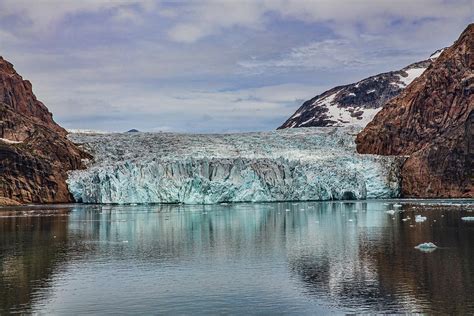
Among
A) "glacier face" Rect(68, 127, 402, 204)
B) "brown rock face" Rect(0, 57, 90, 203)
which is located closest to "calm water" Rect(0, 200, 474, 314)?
"glacier face" Rect(68, 127, 402, 204)

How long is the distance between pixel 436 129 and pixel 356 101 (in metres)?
42.5

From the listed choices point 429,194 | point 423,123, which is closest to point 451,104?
point 423,123

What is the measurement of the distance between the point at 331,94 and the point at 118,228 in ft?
289

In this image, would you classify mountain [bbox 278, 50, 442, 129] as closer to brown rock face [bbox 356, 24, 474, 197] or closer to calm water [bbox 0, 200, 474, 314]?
brown rock face [bbox 356, 24, 474, 197]

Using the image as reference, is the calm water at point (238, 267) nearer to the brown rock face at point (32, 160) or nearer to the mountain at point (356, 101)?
the brown rock face at point (32, 160)

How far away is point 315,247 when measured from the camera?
75.3 feet

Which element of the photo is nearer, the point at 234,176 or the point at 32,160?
the point at 234,176

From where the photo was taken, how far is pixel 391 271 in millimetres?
17297

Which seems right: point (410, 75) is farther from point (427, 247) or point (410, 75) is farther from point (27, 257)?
point (27, 257)

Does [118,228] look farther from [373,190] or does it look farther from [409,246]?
[373,190]

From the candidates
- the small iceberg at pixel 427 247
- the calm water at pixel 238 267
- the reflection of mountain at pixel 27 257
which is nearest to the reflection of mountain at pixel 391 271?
the calm water at pixel 238 267

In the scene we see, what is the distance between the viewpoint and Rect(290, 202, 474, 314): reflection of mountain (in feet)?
44.7

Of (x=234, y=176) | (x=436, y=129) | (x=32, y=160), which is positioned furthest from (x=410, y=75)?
(x=32, y=160)

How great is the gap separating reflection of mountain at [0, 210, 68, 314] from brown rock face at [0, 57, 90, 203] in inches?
782
